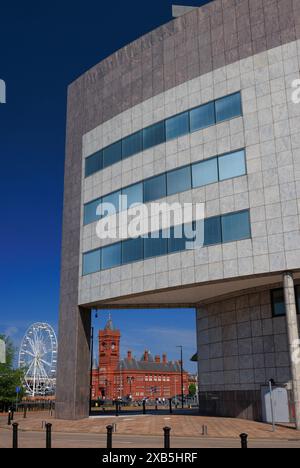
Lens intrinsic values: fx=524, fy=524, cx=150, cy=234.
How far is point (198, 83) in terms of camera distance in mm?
36688

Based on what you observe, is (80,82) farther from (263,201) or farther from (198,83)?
(263,201)

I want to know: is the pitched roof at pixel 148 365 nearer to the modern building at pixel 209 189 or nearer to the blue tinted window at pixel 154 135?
the modern building at pixel 209 189

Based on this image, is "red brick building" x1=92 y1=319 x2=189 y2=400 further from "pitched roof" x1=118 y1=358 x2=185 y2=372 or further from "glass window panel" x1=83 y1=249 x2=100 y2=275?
"glass window panel" x1=83 y1=249 x2=100 y2=275

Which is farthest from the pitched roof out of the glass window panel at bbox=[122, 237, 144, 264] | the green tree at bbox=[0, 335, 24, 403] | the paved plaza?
the paved plaza

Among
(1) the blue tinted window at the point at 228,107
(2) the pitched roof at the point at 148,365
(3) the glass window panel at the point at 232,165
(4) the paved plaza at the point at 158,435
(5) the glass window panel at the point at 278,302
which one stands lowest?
(4) the paved plaza at the point at 158,435

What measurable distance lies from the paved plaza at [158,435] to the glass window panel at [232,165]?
1522 cm

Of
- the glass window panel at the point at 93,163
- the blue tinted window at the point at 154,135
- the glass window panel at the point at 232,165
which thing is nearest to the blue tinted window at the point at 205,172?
the glass window panel at the point at 232,165

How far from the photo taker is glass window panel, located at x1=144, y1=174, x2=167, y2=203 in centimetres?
3697

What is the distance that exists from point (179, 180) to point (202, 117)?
4.60m

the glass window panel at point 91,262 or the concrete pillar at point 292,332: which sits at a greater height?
the glass window panel at point 91,262

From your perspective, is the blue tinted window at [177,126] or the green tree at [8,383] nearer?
the blue tinted window at [177,126]

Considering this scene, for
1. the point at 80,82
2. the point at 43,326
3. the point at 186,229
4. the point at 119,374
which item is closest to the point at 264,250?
the point at 186,229

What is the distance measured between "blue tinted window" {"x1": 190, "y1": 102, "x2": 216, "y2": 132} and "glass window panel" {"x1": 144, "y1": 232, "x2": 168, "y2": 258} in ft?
25.9

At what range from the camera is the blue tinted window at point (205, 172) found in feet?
Answer: 113
